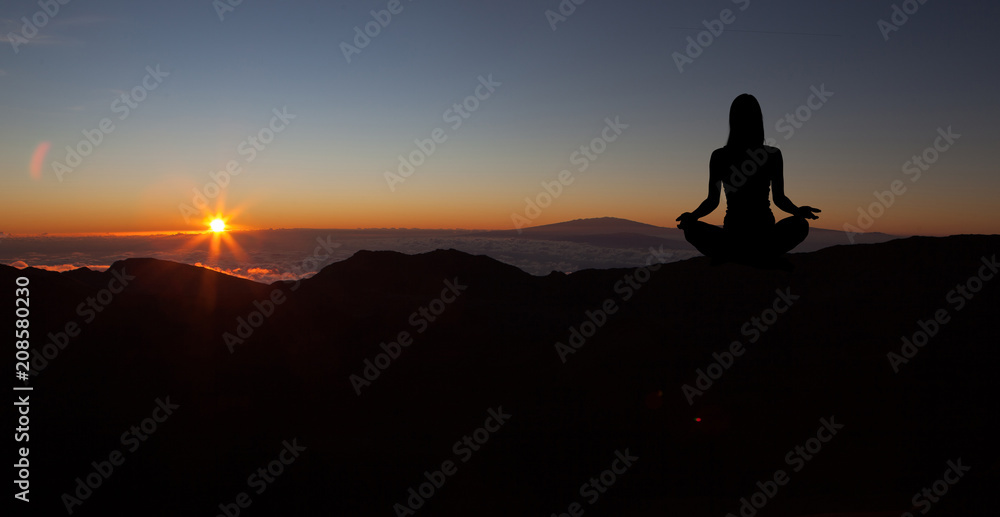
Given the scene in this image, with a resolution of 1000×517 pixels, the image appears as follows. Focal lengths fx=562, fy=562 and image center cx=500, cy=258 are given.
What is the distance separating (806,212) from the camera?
4.56 m

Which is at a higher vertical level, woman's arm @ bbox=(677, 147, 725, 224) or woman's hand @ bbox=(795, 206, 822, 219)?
woman's arm @ bbox=(677, 147, 725, 224)

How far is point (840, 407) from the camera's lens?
21.6 meters

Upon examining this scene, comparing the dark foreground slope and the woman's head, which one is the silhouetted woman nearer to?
the woman's head

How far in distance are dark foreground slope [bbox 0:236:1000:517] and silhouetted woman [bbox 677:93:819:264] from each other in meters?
5.75

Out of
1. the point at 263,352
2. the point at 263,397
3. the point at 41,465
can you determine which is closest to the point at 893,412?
the point at 263,397

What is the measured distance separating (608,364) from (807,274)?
82.4 ft

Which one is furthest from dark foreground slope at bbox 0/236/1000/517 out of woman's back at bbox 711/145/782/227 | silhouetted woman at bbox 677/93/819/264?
woman's back at bbox 711/145/782/227

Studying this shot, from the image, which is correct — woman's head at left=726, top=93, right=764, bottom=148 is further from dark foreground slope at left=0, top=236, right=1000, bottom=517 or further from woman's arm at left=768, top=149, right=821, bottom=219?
dark foreground slope at left=0, top=236, right=1000, bottom=517

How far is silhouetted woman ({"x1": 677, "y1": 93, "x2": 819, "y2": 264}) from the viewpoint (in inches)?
185

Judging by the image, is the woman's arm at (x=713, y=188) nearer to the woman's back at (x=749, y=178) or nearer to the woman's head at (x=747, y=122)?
the woman's back at (x=749, y=178)

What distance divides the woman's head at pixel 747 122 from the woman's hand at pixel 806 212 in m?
0.65

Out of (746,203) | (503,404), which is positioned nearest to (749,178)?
(746,203)

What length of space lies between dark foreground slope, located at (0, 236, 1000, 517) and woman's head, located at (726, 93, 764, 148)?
6330mm

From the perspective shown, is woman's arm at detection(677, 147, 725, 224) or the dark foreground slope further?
the dark foreground slope
